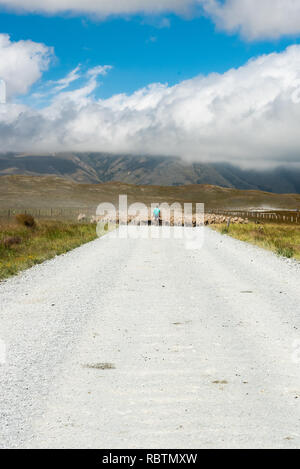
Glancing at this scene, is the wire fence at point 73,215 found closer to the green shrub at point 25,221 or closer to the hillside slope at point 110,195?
the green shrub at point 25,221

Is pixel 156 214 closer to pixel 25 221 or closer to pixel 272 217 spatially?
pixel 25 221

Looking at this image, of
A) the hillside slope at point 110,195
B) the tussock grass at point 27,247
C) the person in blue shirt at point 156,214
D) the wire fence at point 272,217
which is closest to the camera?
the tussock grass at point 27,247

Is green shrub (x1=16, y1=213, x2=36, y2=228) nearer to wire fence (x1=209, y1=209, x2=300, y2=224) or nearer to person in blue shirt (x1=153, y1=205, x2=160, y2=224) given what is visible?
person in blue shirt (x1=153, y1=205, x2=160, y2=224)

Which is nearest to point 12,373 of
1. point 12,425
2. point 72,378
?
point 72,378

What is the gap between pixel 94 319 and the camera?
7.37m

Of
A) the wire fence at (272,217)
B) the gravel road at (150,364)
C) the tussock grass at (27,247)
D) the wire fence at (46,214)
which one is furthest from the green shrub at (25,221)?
the wire fence at (272,217)

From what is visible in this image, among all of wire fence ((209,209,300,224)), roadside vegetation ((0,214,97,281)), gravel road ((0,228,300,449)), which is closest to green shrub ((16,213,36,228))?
roadside vegetation ((0,214,97,281))

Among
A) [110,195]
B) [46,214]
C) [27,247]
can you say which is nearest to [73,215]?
[46,214]

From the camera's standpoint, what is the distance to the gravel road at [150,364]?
3.64 metres

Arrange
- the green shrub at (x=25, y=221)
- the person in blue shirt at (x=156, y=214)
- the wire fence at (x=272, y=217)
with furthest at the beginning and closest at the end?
1. the wire fence at (x=272, y=217)
2. the person in blue shirt at (x=156, y=214)
3. the green shrub at (x=25, y=221)

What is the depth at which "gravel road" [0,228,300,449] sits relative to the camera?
11.9 ft

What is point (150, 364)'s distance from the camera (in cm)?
523

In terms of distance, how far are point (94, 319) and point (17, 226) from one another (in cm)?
2165
